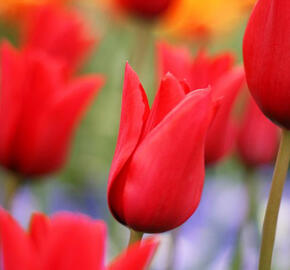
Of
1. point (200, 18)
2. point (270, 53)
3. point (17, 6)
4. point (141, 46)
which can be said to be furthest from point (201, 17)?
point (270, 53)

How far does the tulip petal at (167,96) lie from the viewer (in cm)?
35

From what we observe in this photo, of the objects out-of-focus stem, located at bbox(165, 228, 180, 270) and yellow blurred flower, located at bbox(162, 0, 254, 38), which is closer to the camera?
out-of-focus stem, located at bbox(165, 228, 180, 270)

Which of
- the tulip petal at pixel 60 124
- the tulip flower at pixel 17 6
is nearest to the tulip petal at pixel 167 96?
the tulip petal at pixel 60 124

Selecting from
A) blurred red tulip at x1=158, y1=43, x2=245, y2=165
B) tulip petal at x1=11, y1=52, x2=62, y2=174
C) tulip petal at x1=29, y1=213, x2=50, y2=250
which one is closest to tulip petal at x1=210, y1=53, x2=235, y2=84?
blurred red tulip at x1=158, y1=43, x2=245, y2=165

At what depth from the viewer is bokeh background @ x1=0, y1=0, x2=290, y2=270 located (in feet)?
2.77

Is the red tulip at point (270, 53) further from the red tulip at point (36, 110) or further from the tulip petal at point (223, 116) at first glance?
the red tulip at point (36, 110)

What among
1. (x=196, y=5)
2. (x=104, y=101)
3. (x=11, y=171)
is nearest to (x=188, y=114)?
(x=11, y=171)

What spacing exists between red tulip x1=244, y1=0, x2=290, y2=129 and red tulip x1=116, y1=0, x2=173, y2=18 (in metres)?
0.53

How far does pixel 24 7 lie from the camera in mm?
1110

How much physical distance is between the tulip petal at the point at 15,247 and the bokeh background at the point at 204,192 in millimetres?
410

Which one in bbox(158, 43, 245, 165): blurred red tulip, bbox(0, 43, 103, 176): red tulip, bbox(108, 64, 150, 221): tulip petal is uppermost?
bbox(108, 64, 150, 221): tulip petal

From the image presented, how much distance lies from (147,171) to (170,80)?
0.15 ft

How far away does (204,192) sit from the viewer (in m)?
1.15

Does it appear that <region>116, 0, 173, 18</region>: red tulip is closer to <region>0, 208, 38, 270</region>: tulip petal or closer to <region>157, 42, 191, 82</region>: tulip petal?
<region>157, 42, 191, 82</region>: tulip petal
